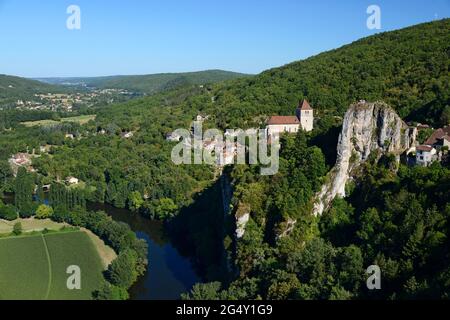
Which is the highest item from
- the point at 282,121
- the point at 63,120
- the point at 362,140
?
the point at 282,121

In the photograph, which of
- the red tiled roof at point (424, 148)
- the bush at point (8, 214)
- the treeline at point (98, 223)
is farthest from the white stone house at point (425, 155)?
the bush at point (8, 214)

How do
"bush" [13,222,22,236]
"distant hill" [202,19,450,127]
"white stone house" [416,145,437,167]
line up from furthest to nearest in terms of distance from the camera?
"distant hill" [202,19,450,127], "bush" [13,222,22,236], "white stone house" [416,145,437,167]

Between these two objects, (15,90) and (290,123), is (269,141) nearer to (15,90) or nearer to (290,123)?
(290,123)

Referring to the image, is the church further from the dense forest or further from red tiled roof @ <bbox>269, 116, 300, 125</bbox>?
the dense forest

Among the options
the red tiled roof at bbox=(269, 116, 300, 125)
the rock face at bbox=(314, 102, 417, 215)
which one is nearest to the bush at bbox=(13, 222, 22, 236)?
the red tiled roof at bbox=(269, 116, 300, 125)

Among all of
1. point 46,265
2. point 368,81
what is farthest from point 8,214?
point 368,81

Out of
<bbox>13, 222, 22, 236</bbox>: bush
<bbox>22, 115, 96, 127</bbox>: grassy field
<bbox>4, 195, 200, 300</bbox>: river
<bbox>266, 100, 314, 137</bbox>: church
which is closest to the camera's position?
<bbox>4, 195, 200, 300</bbox>: river
